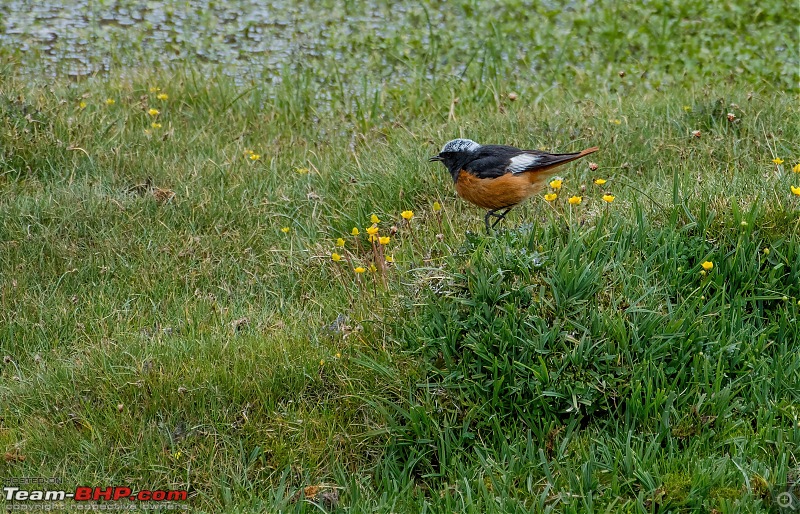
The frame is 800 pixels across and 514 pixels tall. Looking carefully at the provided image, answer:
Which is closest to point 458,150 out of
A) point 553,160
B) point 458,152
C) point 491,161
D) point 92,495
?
point 458,152

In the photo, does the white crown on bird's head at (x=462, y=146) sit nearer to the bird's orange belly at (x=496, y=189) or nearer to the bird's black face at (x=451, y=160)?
the bird's black face at (x=451, y=160)

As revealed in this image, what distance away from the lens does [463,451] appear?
402 cm

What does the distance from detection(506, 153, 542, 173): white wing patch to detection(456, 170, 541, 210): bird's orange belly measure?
0.04m

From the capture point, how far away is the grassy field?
3984 millimetres

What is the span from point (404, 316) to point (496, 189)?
922 millimetres

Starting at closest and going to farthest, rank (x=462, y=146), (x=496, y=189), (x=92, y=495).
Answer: (x=92, y=495)
(x=496, y=189)
(x=462, y=146)

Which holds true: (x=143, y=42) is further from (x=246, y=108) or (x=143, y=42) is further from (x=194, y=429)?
(x=194, y=429)

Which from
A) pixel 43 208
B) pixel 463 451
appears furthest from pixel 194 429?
pixel 43 208

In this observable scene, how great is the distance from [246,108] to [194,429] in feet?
13.1

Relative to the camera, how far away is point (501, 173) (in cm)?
495

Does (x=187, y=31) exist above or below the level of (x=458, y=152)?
below

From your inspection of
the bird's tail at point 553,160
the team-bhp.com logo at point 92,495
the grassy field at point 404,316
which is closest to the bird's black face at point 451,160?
the grassy field at point 404,316

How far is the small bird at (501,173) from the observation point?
4.95 metres

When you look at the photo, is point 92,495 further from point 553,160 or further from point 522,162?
point 553,160
